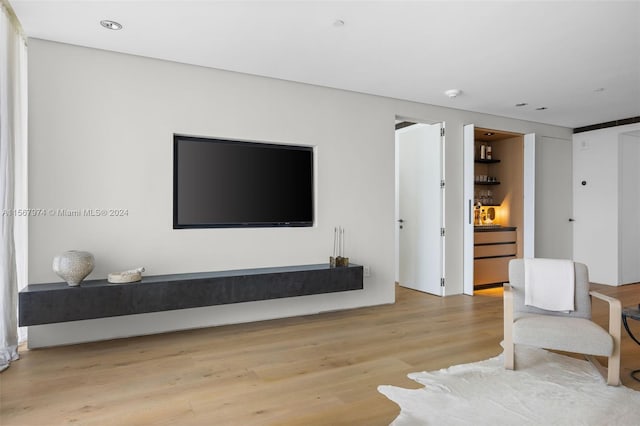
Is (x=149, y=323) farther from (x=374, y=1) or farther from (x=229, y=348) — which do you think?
→ (x=374, y=1)

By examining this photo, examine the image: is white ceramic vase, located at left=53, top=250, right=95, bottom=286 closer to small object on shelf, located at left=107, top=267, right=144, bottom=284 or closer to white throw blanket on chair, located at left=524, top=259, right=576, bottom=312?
small object on shelf, located at left=107, top=267, right=144, bottom=284

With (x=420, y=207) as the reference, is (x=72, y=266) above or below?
below

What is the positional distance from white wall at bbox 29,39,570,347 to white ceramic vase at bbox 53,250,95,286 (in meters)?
0.27

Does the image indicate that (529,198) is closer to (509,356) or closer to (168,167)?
(509,356)

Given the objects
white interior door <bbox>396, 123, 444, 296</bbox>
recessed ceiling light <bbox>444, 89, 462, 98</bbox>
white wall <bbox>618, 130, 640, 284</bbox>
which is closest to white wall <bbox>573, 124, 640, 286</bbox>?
white wall <bbox>618, 130, 640, 284</bbox>

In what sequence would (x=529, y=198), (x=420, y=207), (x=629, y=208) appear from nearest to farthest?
1. (x=420, y=207)
2. (x=529, y=198)
3. (x=629, y=208)

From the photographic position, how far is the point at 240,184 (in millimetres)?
3953

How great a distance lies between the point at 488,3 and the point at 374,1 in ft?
2.49

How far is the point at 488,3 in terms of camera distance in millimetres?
2605

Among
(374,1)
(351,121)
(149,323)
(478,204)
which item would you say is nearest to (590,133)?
(478,204)

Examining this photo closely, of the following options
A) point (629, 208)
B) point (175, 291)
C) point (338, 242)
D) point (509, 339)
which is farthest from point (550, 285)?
point (629, 208)

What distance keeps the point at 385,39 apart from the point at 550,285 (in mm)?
2314

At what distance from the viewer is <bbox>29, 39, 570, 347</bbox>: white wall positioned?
3.24 m

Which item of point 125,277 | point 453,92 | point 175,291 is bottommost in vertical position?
point 175,291
